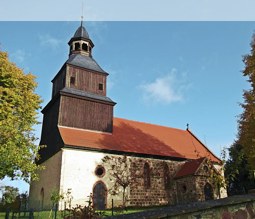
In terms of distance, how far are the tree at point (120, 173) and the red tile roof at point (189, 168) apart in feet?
14.6

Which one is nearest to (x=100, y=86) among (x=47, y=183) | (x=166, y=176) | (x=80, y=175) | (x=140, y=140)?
(x=140, y=140)

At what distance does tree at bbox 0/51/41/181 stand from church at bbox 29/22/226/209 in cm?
221

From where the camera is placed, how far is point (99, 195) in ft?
69.5

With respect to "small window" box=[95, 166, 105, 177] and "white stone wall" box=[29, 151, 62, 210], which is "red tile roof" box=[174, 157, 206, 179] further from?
"white stone wall" box=[29, 151, 62, 210]

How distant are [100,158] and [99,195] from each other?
285cm

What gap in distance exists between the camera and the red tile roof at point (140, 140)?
22547 millimetres

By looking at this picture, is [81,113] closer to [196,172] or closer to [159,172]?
[159,172]

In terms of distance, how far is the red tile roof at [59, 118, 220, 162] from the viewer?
22547 millimetres

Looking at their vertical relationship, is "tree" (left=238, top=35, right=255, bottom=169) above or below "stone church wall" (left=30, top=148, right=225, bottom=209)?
above

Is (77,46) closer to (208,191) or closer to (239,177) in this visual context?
(208,191)

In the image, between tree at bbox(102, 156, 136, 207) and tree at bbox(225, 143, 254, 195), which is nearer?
tree at bbox(102, 156, 136, 207)

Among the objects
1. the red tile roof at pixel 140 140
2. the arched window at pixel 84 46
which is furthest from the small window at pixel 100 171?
the arched window at pixel 84 46

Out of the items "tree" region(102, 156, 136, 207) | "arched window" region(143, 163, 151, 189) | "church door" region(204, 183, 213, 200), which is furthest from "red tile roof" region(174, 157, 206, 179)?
"tree" region(102, 156, 136, 207)

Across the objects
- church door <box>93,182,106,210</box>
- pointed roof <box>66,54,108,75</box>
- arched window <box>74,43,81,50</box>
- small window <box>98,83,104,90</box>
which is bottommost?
church door <box>93,182,106,210</box>
